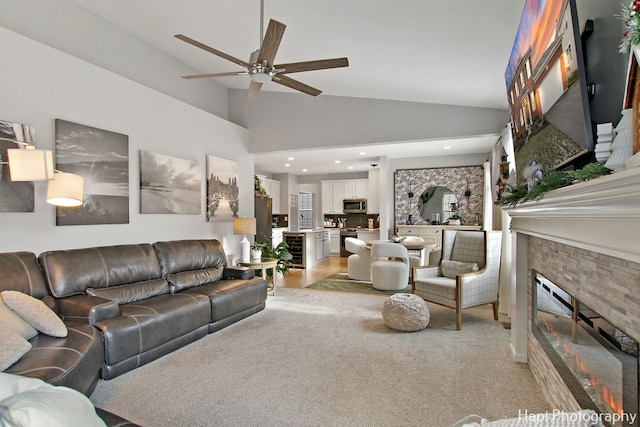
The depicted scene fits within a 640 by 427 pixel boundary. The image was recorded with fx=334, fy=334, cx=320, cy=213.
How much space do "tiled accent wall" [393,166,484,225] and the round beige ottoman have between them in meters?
4.44

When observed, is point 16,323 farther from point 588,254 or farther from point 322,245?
point 322,245

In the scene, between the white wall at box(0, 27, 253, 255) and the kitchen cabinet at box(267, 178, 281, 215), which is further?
the kitchen cabinet at box(267, 178, 281, 215)

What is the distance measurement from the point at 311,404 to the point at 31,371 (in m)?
1.61

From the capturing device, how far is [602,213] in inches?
43.4

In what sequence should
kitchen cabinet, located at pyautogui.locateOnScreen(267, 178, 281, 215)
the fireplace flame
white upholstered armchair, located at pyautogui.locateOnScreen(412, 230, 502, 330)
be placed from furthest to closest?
kitchen cabinet, located at pyautogui.locateOnScreen(267, 178, 281, 215), white upholstered armchair, located at pyautogui.locateOnScreen(412, 230, 502, 330), the fireplace flame

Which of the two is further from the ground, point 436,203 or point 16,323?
point 436,203

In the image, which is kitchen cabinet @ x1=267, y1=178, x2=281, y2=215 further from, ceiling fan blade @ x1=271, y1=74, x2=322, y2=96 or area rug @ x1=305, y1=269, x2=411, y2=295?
ceiling fan blade @ x1=271, y1=74, x2=322, y2=96

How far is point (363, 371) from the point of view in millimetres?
2686

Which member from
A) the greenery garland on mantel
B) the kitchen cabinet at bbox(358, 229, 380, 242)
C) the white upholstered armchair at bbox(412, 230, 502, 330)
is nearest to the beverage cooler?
the kitchen cabinet at bbox(358, 229, 380, 242)

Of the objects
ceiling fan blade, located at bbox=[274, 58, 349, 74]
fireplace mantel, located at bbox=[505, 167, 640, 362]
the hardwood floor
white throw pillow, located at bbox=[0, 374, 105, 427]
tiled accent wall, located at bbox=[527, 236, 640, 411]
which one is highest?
ceiling fan blade, located at bbox=[274, 58, 349, 74]

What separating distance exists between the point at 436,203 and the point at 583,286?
638cm

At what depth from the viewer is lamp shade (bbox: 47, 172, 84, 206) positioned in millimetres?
2742

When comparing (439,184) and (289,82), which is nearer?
(289,82)

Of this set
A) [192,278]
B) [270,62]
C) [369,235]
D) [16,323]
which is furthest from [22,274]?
[369,235]
